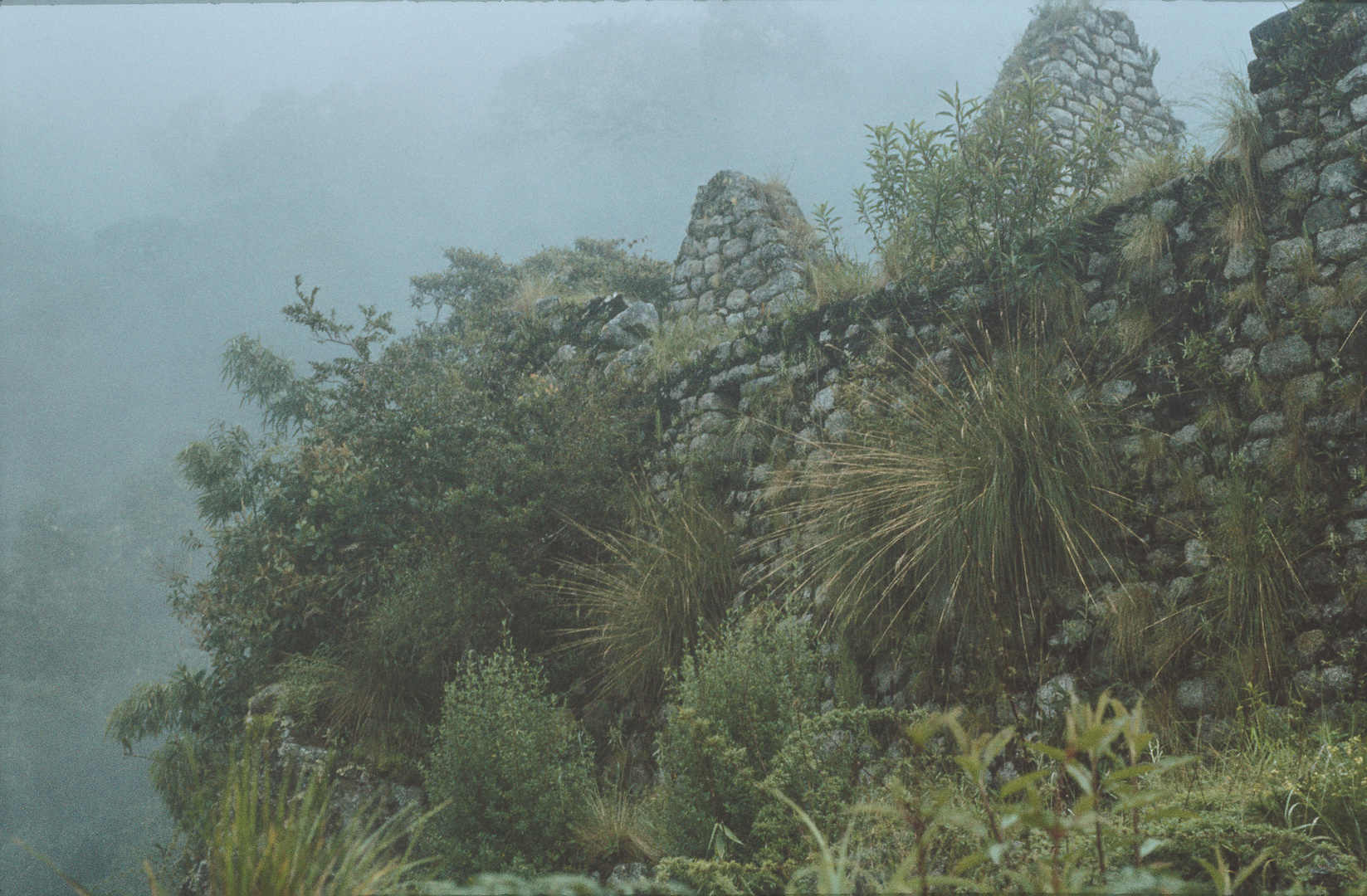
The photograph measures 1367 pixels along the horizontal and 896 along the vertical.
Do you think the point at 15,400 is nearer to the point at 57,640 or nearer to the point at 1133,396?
the point at 57,640

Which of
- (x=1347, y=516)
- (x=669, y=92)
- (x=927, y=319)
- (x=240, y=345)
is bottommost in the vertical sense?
(x=1347, y=516)

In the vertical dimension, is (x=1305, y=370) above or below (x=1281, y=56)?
below

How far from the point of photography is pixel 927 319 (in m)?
3.77

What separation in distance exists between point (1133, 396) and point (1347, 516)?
809mm

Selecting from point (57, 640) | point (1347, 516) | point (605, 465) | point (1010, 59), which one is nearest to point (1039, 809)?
point (1347, 516)

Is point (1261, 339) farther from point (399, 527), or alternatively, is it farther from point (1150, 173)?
point (399, 527)

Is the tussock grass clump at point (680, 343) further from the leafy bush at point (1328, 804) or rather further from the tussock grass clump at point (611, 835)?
the leafy bush at point (1328, 804)

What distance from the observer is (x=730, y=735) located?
7.91ft

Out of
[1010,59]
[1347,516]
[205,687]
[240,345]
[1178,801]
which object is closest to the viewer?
[1178,801]

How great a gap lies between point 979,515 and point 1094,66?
19.7 feet

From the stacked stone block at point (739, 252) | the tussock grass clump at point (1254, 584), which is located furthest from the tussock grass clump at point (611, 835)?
the stacked stone block at point (739, 252)

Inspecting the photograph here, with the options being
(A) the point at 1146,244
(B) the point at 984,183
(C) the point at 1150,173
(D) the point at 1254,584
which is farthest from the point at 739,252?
(D) the point at 1254,584

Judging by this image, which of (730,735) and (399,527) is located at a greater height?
(399,527)

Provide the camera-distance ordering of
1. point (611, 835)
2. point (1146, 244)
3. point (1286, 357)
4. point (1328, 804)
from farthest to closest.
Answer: point (1146, 244), point (611, 835), point (1286, 357), point (1328, 804)
